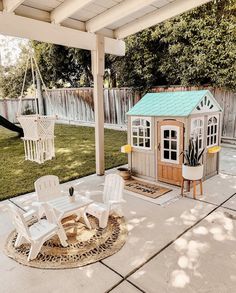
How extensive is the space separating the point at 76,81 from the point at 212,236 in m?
14.1

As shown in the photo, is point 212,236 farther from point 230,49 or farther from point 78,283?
point 230,49

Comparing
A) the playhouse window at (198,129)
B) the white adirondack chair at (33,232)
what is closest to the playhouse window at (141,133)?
the playhouse window at (198,129)

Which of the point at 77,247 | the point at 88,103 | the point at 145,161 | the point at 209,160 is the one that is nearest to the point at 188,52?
the point at 209,160

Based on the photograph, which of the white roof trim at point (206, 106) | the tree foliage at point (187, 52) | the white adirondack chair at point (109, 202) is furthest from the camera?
the tree foliage at point (187, 52)

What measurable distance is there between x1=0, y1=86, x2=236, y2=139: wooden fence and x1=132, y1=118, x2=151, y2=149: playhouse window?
2.72 meters

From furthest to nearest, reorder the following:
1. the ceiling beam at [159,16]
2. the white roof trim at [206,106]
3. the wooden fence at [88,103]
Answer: the wooden fence at [88,103] < the white roof trim at [206,106] < the ceiling beam at [159,16]

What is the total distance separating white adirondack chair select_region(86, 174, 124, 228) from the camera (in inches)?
139

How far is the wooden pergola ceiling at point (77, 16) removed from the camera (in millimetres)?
3941

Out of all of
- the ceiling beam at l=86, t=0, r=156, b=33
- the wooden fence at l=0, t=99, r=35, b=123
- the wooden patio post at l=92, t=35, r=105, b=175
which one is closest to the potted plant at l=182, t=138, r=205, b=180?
the wooden patio post at l=92, t=35, r=105, b=175

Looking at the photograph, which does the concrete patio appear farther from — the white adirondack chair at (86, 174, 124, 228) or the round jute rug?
the white adirondack chair at (86, 174, 124, 228)

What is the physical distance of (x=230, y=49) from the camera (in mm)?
7656

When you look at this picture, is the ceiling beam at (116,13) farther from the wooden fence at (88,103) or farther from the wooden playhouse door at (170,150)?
the wooden fence at (88,103)

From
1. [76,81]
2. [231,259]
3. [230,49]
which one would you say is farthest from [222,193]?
[76,81]

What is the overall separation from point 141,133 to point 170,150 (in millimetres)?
802
